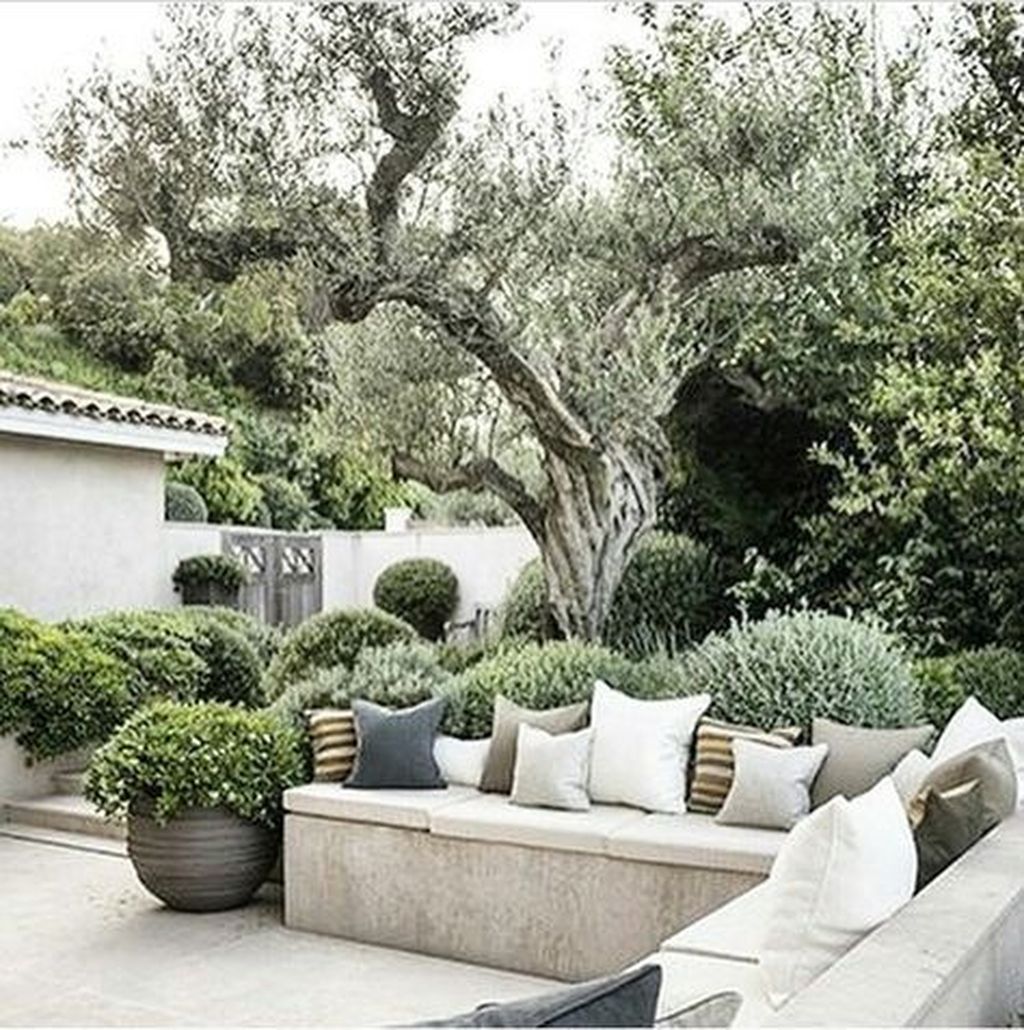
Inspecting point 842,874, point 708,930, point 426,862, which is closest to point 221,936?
point 426,862

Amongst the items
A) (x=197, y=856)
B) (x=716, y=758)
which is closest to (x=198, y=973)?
(x=197, y=856)

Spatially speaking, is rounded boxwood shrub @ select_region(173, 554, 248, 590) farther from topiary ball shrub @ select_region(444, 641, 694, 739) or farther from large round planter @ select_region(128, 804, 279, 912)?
large round planter @ select_region(128, 804, 279, 912)

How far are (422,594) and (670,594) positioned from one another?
4138 millimetres

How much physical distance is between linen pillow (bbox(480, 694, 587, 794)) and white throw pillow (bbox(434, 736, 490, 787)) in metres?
0.07

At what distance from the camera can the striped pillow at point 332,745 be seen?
242 inches

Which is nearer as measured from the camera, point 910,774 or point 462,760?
point 910,774

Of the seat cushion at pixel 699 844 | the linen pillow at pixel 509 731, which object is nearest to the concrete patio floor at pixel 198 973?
the seat cushion at pixel 699 844

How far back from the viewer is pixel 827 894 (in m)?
3.15

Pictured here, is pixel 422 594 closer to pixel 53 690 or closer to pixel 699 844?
pixel 53 690

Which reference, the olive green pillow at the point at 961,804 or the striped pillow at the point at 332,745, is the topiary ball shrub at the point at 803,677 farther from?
the olive green pillow at the point at 961,804

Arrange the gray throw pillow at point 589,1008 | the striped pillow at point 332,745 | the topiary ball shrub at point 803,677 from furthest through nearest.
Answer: the striped pillow at point 332,745, the topiary ball shrub at point 803,677, the gray throw pillow at point 589,1008

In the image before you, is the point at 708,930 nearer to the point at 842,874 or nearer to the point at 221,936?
the point at 842,874

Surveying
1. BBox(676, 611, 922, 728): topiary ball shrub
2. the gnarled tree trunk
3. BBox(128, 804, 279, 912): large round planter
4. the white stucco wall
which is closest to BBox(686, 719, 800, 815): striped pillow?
BBox(676, 611, 922, 728): topiary ball shrub

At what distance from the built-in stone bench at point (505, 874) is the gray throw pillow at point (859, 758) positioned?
306 millimetres
